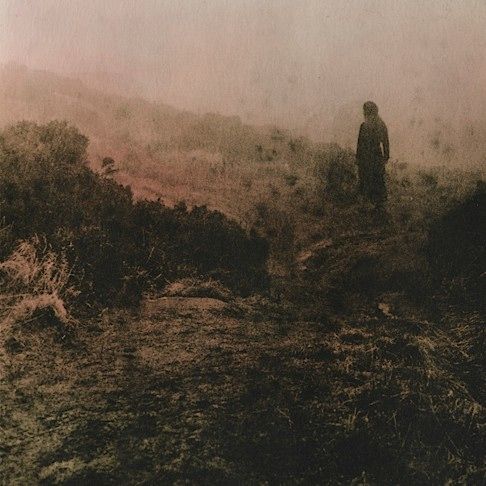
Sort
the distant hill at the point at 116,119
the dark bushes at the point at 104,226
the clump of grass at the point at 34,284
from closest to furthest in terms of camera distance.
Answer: the clump of grass at the point at 34,284, the dark bushes at the point at 104,226, the distant hill at the point at 116,119

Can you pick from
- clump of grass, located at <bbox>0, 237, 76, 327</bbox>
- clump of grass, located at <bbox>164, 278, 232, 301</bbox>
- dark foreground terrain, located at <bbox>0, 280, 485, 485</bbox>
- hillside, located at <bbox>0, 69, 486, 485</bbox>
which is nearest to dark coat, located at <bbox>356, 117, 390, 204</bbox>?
hillside, located at <bbox>0, 69, 486, 485</bbox>

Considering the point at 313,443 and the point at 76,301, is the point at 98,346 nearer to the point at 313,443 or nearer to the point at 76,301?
the point at 76,301

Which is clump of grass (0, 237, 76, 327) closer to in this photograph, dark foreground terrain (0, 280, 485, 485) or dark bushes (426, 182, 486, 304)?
dark foreground terrain (0, 280, 485, 485)

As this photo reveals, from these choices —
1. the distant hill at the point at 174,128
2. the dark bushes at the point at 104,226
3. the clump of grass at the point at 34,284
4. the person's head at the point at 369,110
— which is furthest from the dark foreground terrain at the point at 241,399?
the person's head at the point at 369,110

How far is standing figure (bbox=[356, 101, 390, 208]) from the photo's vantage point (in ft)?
14.3

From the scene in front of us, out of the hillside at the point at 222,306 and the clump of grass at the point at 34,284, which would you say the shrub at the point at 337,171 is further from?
the clump of grass at the point at 34,284

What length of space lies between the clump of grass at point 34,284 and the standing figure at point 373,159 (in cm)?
263

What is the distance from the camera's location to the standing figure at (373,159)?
4.36 m

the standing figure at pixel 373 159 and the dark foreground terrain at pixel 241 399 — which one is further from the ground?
the standing figure at pixel 373 159

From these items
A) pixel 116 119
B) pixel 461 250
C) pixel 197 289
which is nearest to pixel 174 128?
pixel 116 119

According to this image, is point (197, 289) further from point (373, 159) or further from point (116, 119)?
point (373, 159)

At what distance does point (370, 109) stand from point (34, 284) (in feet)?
10.4

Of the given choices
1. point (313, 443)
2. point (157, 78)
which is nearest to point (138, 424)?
point (313, 443)

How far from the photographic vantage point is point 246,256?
423cm
